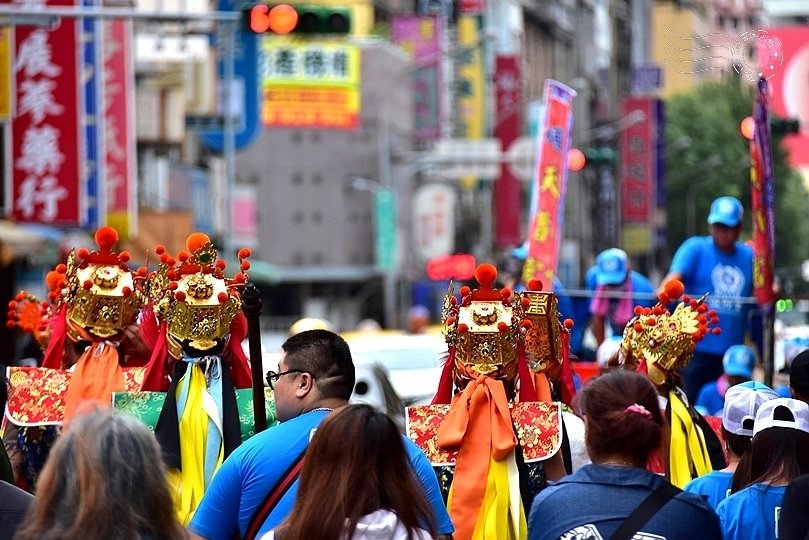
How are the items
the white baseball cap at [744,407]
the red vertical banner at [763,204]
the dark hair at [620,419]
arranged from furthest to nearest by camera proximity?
the red vertical banner at [763,204]
the white baseball cap at [744,407]
the dark hair at [620,419]

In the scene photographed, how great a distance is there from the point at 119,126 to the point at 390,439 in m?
20.1

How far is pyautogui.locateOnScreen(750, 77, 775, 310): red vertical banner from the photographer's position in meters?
10.4

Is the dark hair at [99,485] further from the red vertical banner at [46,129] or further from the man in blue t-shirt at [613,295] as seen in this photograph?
the red vertical banner at [46,129]

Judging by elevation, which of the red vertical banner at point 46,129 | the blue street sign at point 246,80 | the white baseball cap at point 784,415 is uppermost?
the blue street sign at point 246,80

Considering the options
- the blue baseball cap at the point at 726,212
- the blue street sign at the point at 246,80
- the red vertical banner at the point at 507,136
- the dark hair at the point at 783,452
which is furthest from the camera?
the red vertical banner at the point at 507,136

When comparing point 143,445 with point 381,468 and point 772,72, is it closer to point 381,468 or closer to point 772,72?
point 381,468

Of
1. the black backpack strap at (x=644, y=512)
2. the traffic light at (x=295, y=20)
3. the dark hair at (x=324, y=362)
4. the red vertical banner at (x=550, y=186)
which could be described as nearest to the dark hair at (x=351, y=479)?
the black backpack strap at (x=644, y=512)

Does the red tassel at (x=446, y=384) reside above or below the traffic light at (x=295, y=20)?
below

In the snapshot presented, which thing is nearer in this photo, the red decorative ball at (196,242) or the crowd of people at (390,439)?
the crowd of people at (390,439)

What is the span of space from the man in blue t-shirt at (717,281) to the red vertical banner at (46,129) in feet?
35.1

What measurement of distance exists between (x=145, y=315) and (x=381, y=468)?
10.5 feet

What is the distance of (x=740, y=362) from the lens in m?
11.2

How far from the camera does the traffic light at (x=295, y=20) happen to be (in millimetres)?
16562

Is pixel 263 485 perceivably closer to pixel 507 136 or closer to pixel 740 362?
pixel 740 362
